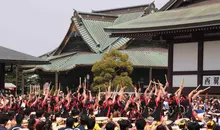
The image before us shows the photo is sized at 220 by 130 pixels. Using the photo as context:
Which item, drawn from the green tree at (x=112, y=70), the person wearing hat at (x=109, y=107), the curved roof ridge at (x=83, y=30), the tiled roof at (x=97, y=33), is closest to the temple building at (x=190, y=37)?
the person wearing hat at (x=109, y=107)

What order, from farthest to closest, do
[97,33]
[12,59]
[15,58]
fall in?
[97,33] < [15,58] < [12,59]

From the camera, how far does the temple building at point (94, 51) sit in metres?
37.8

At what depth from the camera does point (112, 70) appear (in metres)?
32.9

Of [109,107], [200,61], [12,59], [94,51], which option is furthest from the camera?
[94,51]

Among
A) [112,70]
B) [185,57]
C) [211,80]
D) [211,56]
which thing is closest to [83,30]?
[112,70]

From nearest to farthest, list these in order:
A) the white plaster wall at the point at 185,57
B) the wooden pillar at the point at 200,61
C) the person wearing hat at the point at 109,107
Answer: the person wearing hat at the point at 109,107 → the wooden pillar at the point at 200,61 → the white plaster wall at the point at 185,57

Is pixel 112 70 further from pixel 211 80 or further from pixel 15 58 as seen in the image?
pixel 211 80

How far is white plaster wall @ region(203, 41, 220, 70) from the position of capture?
21406mm

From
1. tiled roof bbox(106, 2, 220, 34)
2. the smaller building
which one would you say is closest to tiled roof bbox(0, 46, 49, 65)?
the smaller building

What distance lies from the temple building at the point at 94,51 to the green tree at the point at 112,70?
279 centimetres

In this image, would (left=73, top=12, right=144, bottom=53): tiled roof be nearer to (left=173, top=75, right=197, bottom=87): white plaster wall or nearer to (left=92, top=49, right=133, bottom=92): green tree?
(left=92, top=49, right=133, bottom=92): green tree

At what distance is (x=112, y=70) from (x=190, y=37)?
11.0 m

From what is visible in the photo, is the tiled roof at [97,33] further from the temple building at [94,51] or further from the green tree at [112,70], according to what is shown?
the green tree at [112,70]

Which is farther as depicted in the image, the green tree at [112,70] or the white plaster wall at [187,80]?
the green tree at [112,70]
